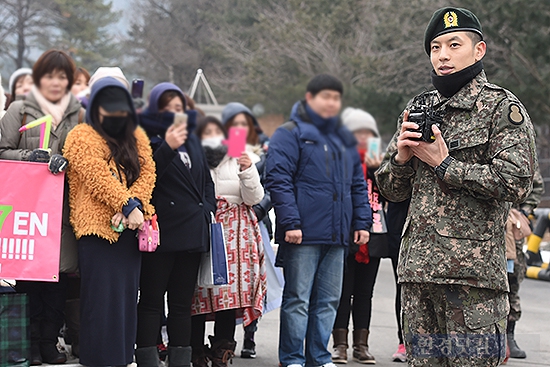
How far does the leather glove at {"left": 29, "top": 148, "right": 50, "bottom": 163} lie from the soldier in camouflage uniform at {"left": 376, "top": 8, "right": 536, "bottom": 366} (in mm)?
2257

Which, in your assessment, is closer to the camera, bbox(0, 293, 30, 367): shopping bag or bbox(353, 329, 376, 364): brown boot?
bbox(0, 293, 30, 367): shopping bag

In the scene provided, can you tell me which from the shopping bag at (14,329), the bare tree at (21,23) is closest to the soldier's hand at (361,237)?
the shopping bag at (14,329)

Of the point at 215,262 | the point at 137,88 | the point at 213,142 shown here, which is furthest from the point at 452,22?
the point at 215,262

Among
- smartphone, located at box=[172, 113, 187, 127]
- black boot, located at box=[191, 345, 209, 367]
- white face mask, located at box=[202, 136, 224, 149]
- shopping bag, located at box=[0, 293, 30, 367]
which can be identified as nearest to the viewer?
white face mask, located at box=[202, 136, 224, 149]

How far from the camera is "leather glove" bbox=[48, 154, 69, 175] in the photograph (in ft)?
15.8

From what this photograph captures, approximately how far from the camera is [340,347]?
21.2ft

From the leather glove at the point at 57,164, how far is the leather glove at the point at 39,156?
10 cm

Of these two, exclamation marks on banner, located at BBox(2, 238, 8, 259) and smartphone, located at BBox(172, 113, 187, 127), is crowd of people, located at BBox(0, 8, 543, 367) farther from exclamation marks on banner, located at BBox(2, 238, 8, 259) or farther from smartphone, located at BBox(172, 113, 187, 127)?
exclamation marks on banner, located at BBox(2, 238, 8, 259)

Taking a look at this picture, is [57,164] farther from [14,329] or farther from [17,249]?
[14,329]

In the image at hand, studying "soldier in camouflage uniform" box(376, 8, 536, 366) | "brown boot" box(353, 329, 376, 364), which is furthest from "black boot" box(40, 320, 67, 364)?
"soldier in camouflage uniform" box(376, 8, 536, 366)

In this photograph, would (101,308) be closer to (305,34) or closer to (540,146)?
(540,146)

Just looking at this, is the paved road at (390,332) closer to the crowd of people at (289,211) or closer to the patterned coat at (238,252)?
the crowd of people at (289,211)

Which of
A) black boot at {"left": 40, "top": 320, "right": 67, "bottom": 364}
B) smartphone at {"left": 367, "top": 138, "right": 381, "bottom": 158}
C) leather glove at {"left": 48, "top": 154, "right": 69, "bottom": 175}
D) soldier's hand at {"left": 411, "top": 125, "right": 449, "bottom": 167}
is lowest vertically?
black boot at {"left": 40, "top": 320, "right": 67, "bottom": 364}

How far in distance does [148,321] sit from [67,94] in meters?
1.56
